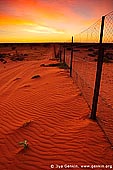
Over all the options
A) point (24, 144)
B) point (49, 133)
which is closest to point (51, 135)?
point (49, 133)

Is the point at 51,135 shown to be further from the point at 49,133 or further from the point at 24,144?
the point at 24,144

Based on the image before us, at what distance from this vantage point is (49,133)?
178 inches

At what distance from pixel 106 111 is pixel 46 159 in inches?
114

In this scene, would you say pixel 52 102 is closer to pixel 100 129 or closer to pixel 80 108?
pixel 80 108

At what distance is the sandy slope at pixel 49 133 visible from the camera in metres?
3.57

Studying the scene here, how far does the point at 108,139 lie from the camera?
4.14 meters

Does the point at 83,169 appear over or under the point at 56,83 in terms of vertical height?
under

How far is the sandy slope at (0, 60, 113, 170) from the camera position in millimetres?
3566

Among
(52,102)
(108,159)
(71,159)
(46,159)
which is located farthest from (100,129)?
(52,102)

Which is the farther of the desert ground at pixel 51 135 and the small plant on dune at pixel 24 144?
the small plant on dune at pixel 24 144

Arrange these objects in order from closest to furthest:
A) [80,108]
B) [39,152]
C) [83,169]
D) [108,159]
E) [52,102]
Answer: [83,169]
[108,159]
[39,152]
[80,108]
[52,102]

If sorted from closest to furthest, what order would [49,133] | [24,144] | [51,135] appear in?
[24,144] < [51,135] < [49,133]

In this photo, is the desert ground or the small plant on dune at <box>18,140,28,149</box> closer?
the desert ground

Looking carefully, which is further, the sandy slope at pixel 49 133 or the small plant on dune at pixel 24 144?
the small plant on dune at pixel 24 144
